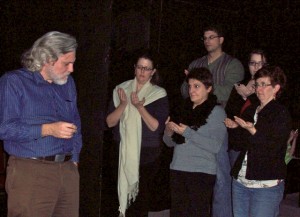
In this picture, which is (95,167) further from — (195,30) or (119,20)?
(195,30)

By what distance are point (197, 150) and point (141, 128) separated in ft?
2.20

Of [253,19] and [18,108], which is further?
[253,19]

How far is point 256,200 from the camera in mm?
3348

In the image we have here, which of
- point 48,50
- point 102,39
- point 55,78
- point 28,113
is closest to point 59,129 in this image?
point 28,113

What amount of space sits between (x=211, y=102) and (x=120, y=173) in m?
1.09

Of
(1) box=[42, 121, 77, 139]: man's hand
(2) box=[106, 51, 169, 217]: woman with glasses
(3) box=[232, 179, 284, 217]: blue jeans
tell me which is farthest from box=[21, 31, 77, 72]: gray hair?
(3) box=[232, 179, 284, 217]: blue jeans

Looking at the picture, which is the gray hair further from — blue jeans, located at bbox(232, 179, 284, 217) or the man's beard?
blue jeans, located at bbox(232, 179, 284, 217)

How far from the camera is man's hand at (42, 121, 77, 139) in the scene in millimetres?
2762

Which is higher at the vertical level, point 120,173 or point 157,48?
point 157,48

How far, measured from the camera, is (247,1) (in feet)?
18.9

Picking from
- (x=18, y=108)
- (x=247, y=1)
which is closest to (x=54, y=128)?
(x=18, y=108)

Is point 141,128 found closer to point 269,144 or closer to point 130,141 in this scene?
point 130,141

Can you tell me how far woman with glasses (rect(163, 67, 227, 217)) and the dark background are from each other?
99cm

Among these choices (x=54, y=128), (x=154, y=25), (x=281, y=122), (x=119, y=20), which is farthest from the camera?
(x=154, y=25)
